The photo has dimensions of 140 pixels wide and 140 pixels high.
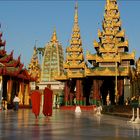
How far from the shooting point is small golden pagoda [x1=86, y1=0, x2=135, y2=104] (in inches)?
2170

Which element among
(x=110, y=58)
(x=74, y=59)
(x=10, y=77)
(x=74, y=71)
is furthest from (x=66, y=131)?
(x=74, y=59)

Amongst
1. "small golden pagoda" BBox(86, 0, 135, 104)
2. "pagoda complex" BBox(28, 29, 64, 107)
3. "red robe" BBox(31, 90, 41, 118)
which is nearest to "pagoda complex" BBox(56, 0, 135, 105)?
"small golden pagoda" BBox(86, 0, 135, 104)

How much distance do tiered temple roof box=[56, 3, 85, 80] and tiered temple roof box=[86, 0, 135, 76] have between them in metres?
2.77

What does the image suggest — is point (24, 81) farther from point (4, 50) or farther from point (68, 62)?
point (68, 62)

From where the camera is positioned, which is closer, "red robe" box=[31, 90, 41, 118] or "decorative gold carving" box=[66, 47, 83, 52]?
"red robe" box=[31, 90, 41, 118]

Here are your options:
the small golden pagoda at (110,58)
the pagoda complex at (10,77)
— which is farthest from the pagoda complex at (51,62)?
the pagoda complex at (10,77)

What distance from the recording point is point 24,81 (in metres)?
57.6

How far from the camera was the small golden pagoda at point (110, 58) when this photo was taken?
5512 cm

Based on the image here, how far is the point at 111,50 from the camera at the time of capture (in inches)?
2272

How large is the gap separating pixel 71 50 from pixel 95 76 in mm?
12647

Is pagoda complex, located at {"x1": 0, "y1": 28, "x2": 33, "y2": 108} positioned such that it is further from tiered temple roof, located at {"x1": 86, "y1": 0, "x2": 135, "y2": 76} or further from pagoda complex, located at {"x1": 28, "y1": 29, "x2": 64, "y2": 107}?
pagoda complex, located at {"x1": 28, "y1": 29, "x2": 64, "y2": 107}

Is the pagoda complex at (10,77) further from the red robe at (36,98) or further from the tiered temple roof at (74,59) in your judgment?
the red robe at (36,98)

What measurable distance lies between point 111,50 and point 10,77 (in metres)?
15.8

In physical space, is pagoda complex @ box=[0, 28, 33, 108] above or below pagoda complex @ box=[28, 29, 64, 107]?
below
